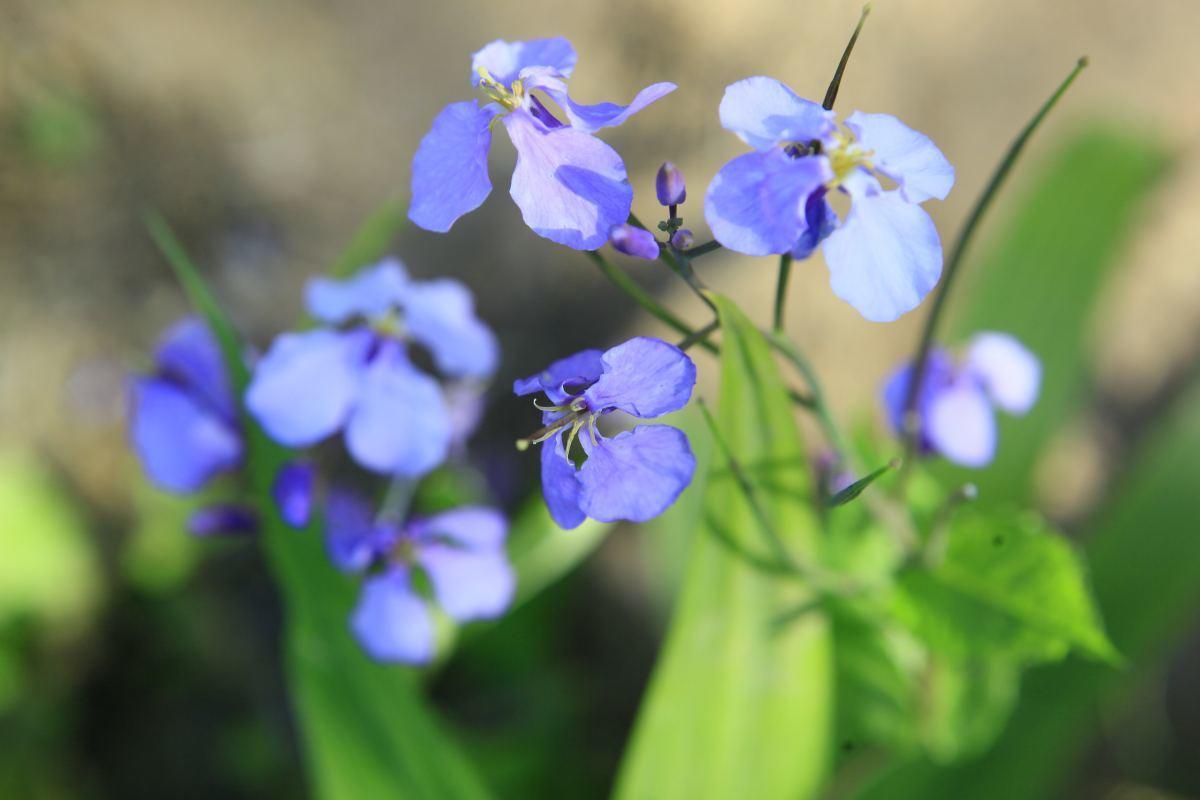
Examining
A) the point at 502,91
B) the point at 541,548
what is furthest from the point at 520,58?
the point at 541,548

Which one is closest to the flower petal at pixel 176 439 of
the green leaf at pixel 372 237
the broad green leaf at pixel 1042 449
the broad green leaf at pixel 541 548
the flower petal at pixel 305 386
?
the flower petal at pixel 305 386

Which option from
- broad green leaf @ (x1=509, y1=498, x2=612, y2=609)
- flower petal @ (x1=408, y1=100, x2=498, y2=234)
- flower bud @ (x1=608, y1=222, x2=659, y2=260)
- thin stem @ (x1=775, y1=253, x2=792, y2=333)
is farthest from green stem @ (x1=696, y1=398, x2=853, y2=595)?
broad green leaf @ (x1=509, y1=498, x2=612, y2=609)

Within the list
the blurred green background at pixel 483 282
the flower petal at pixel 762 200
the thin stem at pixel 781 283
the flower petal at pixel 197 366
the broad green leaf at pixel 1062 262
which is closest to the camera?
the flower petal at pixel 762 200

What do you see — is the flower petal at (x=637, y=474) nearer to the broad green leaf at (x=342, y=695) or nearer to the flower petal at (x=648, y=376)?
the flower petal at (x=648, y=376)

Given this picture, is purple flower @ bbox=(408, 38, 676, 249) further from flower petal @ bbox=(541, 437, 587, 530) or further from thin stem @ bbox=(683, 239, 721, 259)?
flower petal @ bbox=(541, 437, 587, 530)

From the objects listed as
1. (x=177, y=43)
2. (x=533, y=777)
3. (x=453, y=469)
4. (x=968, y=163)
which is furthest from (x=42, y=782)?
(x=968, y=163)

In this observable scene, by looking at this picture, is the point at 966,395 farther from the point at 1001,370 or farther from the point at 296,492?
the point at 296,492
